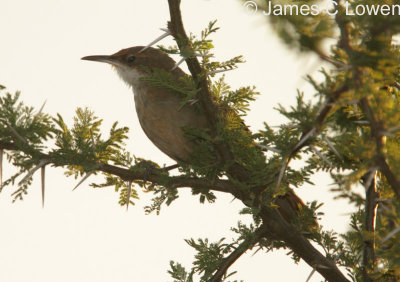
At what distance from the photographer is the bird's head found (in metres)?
5.36

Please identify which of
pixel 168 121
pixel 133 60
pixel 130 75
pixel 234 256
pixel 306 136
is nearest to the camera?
pixel 306 136

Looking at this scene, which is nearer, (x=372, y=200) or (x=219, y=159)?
(x=372, y=200)

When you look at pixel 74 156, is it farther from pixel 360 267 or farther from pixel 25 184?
pixel 360 267

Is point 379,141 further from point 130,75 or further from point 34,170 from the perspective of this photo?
point 130,75

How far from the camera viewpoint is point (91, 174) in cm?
313

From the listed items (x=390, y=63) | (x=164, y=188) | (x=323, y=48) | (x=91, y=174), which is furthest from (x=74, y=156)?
(x=390, y=63)

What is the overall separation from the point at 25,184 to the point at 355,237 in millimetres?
1995

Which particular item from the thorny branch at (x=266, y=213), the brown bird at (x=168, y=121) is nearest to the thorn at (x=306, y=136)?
the thorny branch at (x=266, y=213)

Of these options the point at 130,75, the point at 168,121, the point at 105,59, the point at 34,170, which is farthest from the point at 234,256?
the point at 105,59

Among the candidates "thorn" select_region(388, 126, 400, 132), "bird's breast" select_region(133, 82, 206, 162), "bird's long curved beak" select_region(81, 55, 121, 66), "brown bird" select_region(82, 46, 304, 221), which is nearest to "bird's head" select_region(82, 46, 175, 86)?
"bird's long curved beak" select_region(81, 55, 121, 66)

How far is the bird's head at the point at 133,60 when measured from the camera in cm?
536

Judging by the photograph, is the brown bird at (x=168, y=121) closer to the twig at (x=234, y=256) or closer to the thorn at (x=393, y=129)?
the twig at (x=234, y=256)

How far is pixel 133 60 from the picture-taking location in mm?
5461

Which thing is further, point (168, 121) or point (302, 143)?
point (168, 121)
